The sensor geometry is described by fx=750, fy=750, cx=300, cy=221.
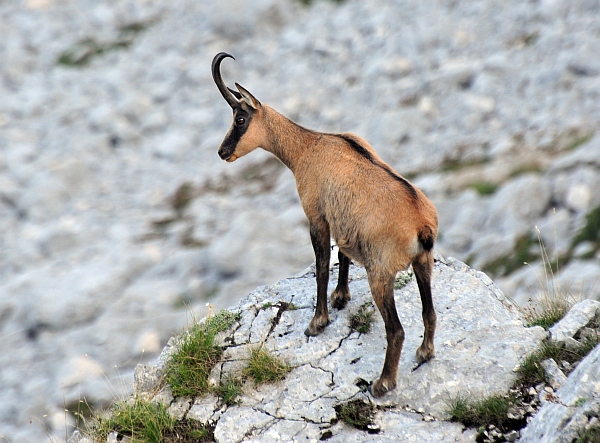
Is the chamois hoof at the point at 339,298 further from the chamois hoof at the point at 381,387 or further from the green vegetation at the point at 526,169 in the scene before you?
the green vegetation at the point at 526,169

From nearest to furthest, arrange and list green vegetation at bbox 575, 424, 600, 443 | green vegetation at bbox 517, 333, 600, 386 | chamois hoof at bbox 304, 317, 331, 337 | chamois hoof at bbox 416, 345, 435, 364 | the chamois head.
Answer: green vegetation at bbox 575, 424, 600, 443 < green vegetation at bbox 517, 333, 600, 386 < chamois hoof at bbox 416, 345, 435, 364 < chamois hoof at bbox 304, 317, 331, 337 < the chamois head

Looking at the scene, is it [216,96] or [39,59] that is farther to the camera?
[39,59]

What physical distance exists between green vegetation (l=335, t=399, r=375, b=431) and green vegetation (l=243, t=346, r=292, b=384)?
898 millimetres

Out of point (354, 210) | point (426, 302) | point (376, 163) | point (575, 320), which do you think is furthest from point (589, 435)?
point (376, 163)

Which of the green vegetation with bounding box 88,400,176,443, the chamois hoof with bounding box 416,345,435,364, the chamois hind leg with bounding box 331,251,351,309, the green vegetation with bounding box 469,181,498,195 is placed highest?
the green vegetation with bounding box 469,181,498,195

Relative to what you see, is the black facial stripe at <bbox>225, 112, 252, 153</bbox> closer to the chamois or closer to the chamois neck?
the chamois

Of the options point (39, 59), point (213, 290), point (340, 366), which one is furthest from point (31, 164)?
point (340, 366)

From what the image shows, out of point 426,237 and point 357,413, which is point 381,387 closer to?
point 357,413

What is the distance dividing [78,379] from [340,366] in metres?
11.4

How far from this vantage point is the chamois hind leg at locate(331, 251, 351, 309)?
1028 centimetres

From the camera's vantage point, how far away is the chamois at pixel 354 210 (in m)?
8.81

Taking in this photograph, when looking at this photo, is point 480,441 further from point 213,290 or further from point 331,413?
point 213,290

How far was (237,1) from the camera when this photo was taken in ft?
109

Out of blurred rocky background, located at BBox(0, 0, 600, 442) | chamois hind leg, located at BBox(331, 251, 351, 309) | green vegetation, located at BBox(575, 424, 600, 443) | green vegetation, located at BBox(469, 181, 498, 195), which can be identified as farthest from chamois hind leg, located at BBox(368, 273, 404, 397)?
green vegetation, located at BBox(469, 181, 498, 195)
